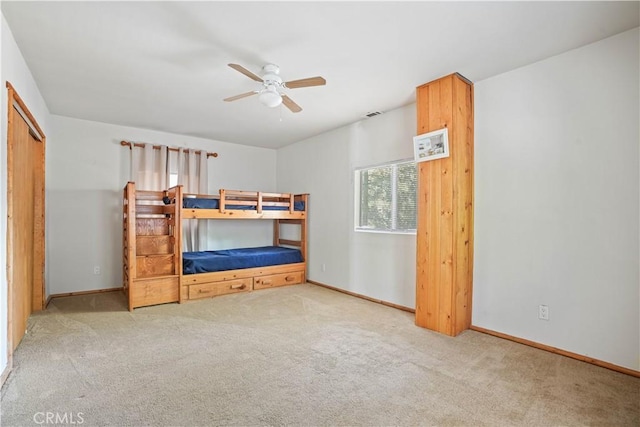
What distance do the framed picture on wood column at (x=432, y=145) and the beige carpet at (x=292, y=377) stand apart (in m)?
1.69

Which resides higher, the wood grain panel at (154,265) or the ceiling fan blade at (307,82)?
the ceiling fan blade at (307,82)

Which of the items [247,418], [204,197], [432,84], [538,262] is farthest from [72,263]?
[538,262]

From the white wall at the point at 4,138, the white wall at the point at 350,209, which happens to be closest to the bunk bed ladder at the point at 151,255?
the white wall at the point at 4,138

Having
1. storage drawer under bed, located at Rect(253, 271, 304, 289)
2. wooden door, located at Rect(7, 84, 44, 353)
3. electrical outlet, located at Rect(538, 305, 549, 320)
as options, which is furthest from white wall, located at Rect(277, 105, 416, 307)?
wooden door, located at Rect(7, 84, 44, 353)

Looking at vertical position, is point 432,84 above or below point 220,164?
above

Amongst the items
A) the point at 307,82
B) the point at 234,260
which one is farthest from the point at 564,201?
the point at 234,260

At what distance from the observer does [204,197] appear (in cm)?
440

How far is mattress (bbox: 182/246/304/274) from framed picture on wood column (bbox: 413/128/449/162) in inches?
105

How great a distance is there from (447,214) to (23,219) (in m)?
3.94

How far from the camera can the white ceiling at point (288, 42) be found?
205 centimetres

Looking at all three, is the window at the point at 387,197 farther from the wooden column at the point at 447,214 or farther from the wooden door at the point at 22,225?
the wooden door at the point at 22,225

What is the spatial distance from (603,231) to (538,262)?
0.51 metres

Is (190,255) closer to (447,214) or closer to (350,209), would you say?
(350,209)

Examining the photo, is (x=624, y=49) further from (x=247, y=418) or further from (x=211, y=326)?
(x=211, y=326)
